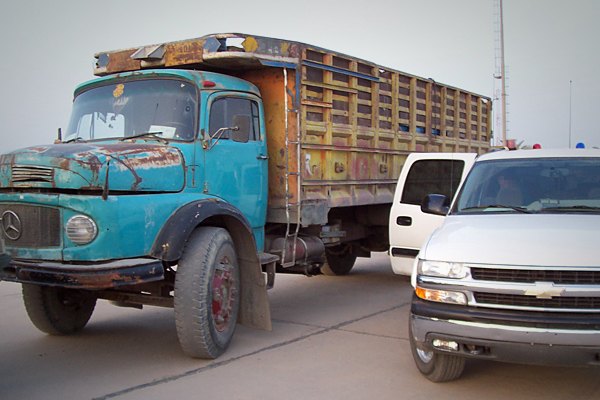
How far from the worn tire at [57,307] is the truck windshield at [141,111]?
62.1 inches

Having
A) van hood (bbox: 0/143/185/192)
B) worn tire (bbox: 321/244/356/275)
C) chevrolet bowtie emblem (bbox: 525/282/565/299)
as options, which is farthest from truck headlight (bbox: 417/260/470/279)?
worn tire (bbox: 321/244/356/275)

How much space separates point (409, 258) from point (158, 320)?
3100 mm

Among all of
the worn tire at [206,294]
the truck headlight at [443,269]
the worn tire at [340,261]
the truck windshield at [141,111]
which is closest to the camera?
the truck headlight at [443,269]

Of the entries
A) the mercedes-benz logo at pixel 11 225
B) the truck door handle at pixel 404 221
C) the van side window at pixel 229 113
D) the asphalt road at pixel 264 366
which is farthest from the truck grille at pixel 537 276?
the mercedes-benz logo at pixel 11 225

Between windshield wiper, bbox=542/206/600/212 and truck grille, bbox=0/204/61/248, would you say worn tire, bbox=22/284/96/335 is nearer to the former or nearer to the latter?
truck grille, bbox=0/204/61/248

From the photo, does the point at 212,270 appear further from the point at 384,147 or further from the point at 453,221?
the point at 384,147

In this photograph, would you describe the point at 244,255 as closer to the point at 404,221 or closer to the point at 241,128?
the point at 241,128

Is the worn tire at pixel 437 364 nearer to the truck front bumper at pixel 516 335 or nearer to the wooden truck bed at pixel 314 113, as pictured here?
the truck front bumper at pixel 516 335

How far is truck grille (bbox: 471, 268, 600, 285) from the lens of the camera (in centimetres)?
397

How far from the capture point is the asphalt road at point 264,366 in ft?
15.3

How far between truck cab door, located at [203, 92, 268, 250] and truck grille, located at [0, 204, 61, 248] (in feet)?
4.88

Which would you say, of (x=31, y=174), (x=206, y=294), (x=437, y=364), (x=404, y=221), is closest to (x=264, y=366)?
(x=206, y=294)

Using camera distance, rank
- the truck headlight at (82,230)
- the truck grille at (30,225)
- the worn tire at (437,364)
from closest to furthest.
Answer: the worn tire at (437,364), the truck headlight at (82,230), the truck grille at (30,225)

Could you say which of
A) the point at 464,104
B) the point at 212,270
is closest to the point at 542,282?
the point at 212,270
